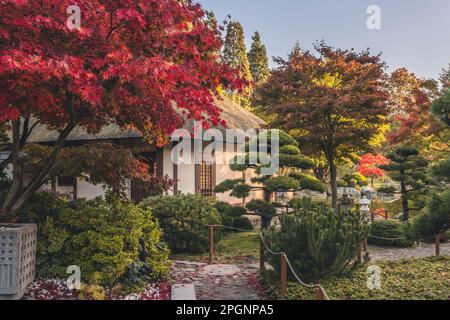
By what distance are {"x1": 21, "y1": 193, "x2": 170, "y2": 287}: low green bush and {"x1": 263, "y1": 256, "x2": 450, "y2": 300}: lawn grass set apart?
2472 millimetres

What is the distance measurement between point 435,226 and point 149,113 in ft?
16.5

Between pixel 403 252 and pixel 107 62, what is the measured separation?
9541 millimetres

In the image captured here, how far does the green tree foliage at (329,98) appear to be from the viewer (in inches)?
600

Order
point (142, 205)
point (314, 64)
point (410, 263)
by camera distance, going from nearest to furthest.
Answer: point (410, 263), point (142, 205), point (314, 64)

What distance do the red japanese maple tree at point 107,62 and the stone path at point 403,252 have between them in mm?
6642

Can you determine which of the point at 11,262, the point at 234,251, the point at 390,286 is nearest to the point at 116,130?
the point at 234,251

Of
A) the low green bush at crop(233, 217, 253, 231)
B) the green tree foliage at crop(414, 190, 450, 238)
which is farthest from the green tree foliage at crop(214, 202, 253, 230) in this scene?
the green tree foliage at crop(414, 190, 450, 238)

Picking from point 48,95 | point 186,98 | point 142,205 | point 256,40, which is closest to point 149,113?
point 186,98

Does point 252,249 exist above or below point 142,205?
below

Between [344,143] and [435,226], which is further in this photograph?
[344,143]

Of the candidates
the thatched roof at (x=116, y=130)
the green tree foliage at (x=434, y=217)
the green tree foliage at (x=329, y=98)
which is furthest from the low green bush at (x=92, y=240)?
the green tree foliage at (x=329, y=98)

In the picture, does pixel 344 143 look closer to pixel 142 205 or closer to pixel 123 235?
pixel 142 205
